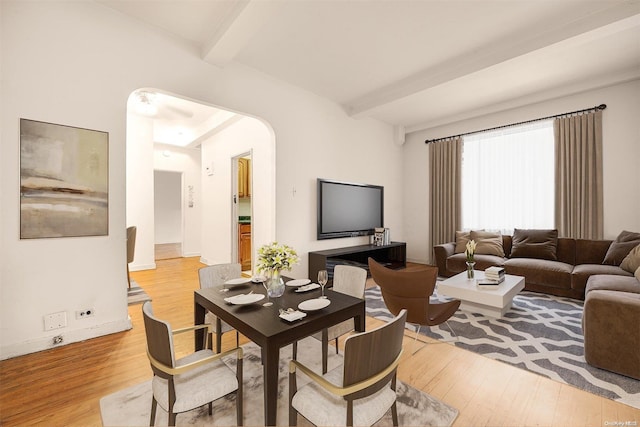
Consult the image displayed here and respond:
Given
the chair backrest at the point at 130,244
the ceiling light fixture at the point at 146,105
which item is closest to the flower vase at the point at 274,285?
the chair backrest at the point at 130,244

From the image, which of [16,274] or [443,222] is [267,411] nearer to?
[16,274]

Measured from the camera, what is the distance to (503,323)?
2973 mm

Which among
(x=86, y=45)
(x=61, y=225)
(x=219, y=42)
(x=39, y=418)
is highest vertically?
(x=219, y=42)

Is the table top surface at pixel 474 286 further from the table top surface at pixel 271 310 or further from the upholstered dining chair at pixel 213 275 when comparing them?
the upholstered dining chair at pixel 213 275

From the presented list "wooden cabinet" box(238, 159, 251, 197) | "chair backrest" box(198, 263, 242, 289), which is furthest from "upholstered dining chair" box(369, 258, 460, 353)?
"wooden cabinet" box(238, 159, 251, 197)

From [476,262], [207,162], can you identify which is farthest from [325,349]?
[207,162]

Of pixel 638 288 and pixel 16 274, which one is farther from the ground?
pixel 16 274

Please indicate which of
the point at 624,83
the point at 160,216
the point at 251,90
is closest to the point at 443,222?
the point at 624,83

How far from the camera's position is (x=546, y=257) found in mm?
4188

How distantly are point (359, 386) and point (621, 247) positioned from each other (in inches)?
178

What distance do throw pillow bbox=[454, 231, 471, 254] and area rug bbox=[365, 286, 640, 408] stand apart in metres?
1.37

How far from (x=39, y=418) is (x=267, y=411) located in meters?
1.48

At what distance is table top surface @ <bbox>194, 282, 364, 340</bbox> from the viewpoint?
146 cm

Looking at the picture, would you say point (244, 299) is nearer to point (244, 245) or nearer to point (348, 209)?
point (348, 209)
